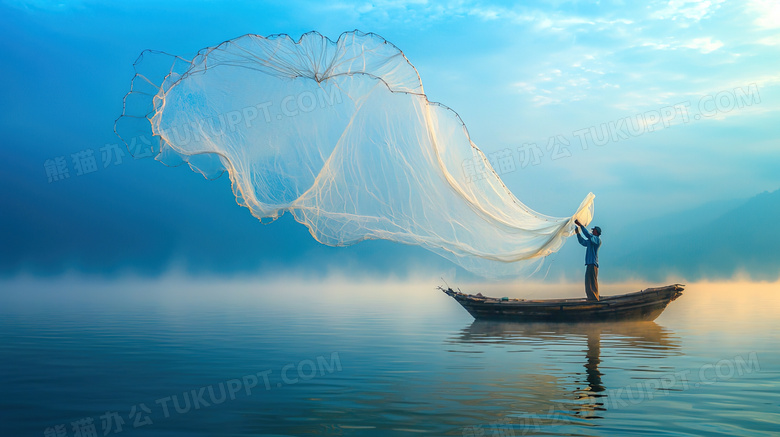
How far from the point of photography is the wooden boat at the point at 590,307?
2172cm

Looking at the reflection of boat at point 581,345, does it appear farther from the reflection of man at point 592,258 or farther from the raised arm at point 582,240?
the raised arm at point 582,240

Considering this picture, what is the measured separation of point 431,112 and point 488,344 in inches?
303

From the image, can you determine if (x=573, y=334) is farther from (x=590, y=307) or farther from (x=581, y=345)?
(x=581, y=345)

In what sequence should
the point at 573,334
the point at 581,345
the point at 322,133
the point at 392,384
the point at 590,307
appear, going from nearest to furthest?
the point at 392,384 → the point at 322,133 → the point at 581,345 → the point at 573,334 → the point at 590,307

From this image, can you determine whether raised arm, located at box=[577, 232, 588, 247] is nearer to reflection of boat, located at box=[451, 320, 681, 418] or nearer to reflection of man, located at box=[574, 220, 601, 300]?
reflection of man, located at box=[574, 220, 601, 300]

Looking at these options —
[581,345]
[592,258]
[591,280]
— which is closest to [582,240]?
[592,258]

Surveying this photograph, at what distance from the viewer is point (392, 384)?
1155cm

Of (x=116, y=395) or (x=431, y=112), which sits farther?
(x=431, y=112)

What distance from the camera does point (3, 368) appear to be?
13.6 meters

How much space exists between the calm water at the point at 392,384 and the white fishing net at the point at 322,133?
381 centimetres

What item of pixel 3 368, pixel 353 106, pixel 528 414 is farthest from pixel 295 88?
pixel 3 368

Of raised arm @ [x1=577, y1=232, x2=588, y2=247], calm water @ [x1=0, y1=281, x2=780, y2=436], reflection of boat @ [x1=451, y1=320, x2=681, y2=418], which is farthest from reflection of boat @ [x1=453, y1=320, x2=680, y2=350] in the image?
raised arm @ [x1=577, y1=232, x2=588, y2=247]

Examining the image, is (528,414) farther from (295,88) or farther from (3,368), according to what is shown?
(3,368)

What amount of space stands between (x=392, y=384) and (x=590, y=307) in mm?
12484
